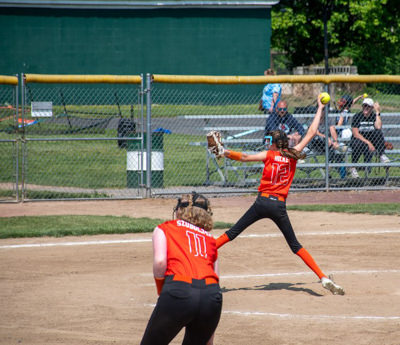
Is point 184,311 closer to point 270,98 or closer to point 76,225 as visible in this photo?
point 76,225

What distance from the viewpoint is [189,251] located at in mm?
4445

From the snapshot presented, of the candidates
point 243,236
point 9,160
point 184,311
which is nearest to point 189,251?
point 184,311

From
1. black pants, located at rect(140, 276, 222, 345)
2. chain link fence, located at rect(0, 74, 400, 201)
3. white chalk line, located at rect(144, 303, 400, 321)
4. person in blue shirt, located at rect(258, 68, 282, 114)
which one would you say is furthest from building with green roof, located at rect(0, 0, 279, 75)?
black pants, located at rect(140, 276, 222, 345)

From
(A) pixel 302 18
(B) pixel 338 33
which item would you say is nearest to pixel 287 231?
(A) pixel 302 18

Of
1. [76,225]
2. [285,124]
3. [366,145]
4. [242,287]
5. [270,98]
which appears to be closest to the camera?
[242,287]

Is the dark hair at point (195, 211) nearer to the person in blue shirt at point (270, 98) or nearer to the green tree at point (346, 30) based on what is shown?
the person in blue shirt at point (270, 98)

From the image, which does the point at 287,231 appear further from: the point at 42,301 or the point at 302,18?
the point at 302,18

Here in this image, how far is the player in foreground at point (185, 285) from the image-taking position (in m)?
4.27

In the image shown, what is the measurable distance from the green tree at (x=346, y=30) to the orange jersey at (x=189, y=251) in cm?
3899

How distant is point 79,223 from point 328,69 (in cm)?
2878

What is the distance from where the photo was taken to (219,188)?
14742 mm

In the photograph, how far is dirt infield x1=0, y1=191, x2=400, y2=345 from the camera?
6180mm

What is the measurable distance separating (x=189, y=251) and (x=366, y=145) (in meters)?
11.2

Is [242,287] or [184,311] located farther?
[242,287]
